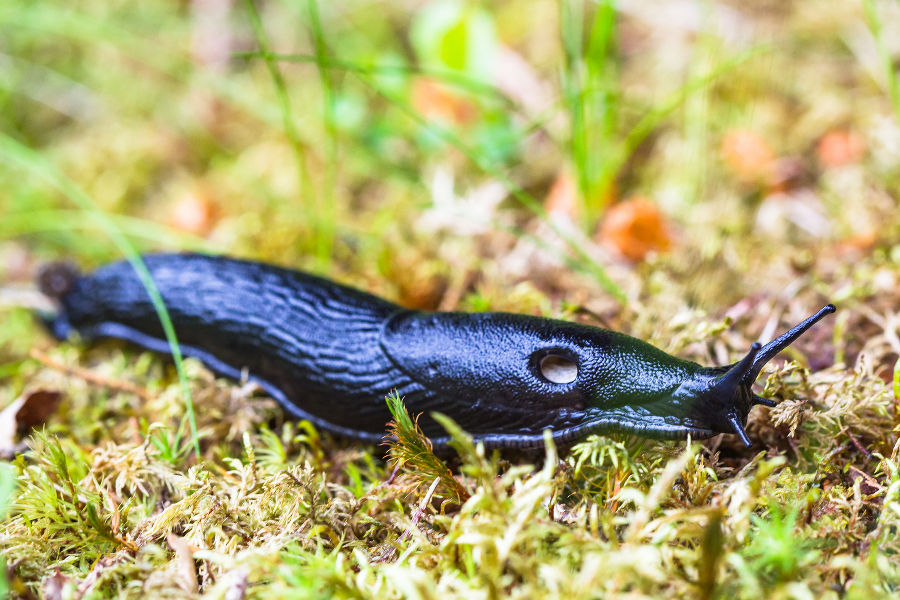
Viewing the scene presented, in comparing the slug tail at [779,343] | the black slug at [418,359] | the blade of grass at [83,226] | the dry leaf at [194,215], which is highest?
the dry leaf at [194,215]

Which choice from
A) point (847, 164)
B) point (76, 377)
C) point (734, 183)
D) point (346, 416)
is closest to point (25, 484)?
point (76, 377)

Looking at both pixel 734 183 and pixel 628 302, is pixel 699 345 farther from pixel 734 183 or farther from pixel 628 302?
pixel 734 183

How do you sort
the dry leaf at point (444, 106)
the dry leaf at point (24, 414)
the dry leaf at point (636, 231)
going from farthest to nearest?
the dry leaf at point (444, 106) → the dry leaf at point (636, 231) → the dry leaf at point (24, 414)

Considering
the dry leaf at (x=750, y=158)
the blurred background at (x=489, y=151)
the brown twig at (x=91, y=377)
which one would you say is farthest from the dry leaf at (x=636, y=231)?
the brown twig at (x=91, y=377)

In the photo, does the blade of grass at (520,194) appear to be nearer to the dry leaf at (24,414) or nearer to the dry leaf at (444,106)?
the dry leaf at (444,106)

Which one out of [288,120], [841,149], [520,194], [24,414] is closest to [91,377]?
[24,414]

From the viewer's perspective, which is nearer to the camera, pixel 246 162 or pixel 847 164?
pixel 847 164

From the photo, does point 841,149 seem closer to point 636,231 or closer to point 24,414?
point 636,231

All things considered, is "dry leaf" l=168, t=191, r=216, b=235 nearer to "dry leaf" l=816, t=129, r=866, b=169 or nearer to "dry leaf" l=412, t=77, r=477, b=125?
"dry leaf" l=412, t=77, r=477, b=125
